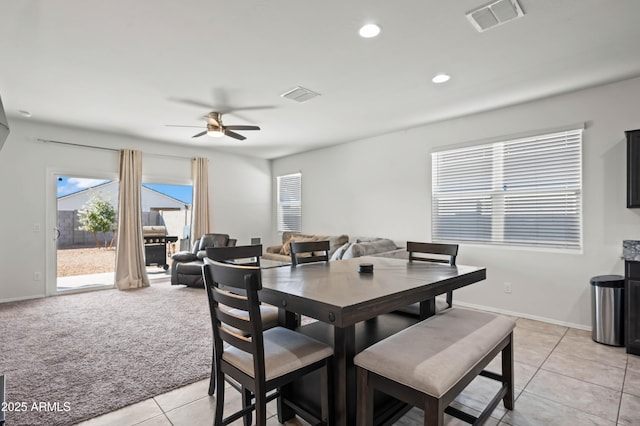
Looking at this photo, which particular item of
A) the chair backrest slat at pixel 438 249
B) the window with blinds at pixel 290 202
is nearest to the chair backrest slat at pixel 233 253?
the chair backrest slat at pixel 438 249

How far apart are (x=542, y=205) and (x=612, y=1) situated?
7.49 ft

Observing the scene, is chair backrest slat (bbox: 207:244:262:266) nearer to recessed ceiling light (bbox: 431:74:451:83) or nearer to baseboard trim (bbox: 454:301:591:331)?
recessed ceiling light (bbox: 431:74:451:83)

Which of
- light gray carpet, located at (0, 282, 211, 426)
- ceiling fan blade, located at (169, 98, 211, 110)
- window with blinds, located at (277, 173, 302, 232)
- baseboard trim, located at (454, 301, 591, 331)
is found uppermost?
ceiling fan blade, located at (169, 98, 211, 110)

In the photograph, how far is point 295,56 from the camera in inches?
113

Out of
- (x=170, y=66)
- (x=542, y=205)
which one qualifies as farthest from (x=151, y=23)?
(x=542, y=205)

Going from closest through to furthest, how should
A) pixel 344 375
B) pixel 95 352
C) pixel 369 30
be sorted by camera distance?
pixel 344 375, pixel 369 30, pixel 95 352

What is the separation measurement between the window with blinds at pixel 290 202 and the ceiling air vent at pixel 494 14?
508 cm

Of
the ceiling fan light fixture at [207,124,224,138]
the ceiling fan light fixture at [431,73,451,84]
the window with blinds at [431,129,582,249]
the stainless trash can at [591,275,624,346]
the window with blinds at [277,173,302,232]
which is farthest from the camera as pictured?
the window with blinds at [277,173,302,232]

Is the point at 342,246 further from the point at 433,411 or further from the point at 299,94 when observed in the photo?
the point at 433,411

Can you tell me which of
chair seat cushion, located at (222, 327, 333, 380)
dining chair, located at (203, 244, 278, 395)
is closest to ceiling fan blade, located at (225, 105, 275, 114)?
dining chair, located at (203, 244, 278, 395)

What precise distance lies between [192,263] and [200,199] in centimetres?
151

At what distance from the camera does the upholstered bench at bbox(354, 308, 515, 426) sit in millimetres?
1386

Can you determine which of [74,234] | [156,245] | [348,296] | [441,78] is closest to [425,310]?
[348,296]

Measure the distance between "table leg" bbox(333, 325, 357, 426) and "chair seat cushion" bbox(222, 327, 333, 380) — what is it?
0.07 meters
